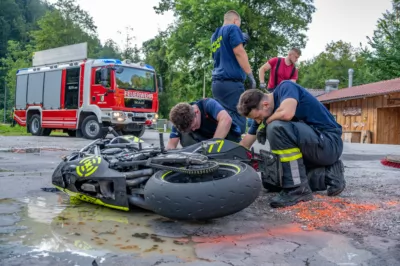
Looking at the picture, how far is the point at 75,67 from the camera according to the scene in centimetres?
1362

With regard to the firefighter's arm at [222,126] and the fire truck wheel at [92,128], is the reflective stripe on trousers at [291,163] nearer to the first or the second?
the firefighter's arm at [222,126]

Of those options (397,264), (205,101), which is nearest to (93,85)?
(205,101)

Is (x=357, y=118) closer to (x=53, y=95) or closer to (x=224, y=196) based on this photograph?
(x=53, y=95)

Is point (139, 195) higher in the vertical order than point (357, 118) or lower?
lower

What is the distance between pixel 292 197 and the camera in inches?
118

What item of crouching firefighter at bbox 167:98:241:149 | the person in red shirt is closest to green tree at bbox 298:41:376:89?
the person in red shirt

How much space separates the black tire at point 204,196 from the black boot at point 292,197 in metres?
0.52

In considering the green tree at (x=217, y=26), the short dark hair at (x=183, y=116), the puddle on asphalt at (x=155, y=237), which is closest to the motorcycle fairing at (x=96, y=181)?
the puddle on asphalt at (x=155, y=237)

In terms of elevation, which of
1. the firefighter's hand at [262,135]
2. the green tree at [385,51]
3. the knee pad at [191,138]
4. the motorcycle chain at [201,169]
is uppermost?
the green tree at [385,51]

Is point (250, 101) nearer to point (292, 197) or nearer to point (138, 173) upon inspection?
point (292, 197)

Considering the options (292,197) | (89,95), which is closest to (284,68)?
(292,197)

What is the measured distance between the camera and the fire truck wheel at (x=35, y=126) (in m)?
15.4

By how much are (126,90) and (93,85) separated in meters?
1.13

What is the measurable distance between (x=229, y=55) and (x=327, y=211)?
96.8 inches
